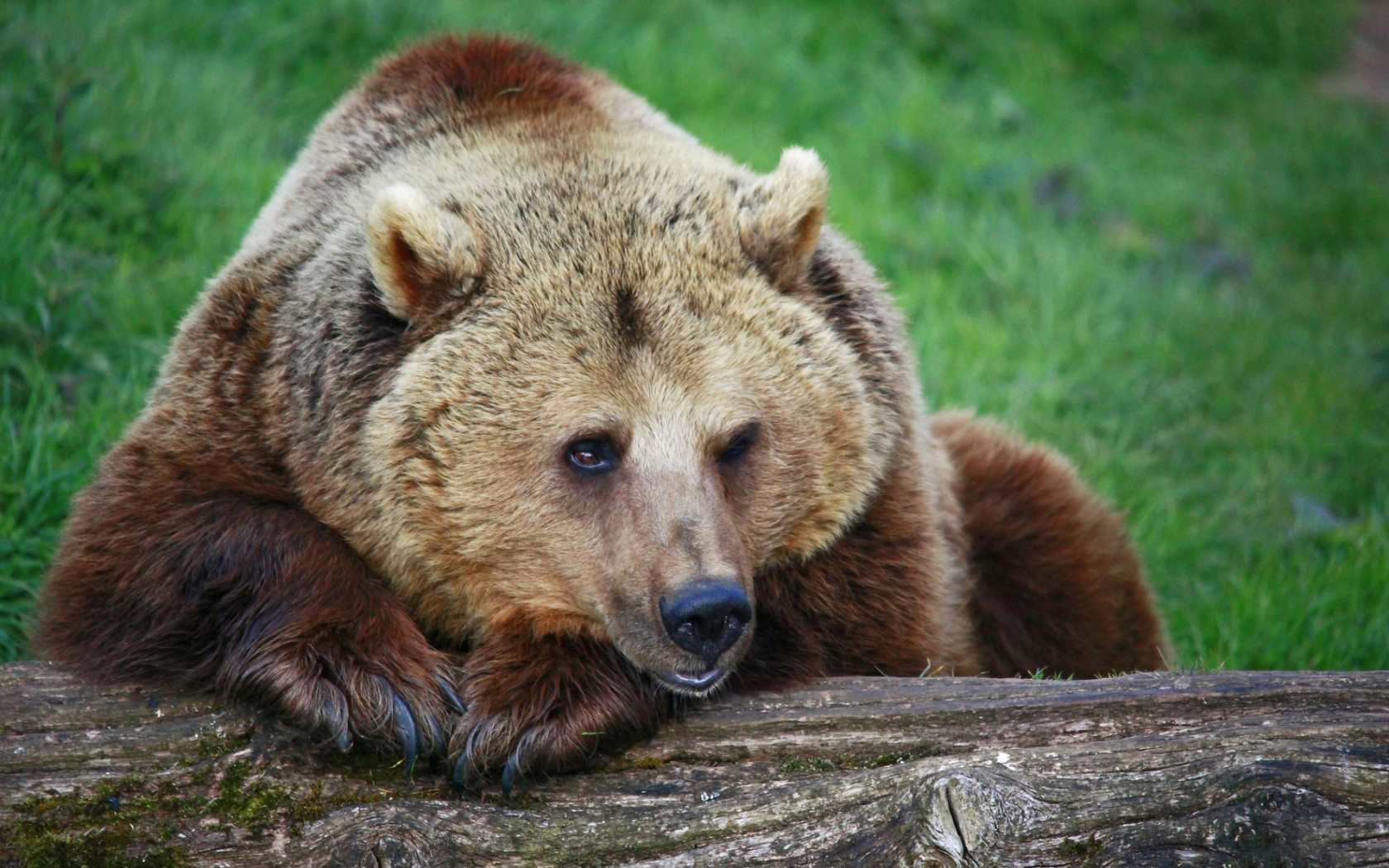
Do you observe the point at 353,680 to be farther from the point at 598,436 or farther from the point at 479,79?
the point at 479,79

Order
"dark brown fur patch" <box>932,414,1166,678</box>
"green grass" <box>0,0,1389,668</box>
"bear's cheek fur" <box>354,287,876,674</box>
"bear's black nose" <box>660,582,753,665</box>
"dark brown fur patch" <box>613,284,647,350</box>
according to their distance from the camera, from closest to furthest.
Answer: "bear's black nose" <box>660,582,753,665</box> → "bear's cheek fur" <box>354,287,876,674</box> → "dark brown fur patch" <box>613,284,647,350</box> → "dark brown fur patch" <box>932,414,1166,678</box> → "green grass" <box>0,0,1389,668</box>

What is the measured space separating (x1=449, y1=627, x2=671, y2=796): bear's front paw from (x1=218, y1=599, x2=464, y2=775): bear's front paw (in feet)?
0.30

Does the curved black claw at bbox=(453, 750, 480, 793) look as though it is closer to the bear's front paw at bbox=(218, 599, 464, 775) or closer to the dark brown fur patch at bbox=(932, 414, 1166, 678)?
the bear's front paw at bbox=(218, 599, 464, 775)

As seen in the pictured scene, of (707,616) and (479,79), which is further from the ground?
(479,79)

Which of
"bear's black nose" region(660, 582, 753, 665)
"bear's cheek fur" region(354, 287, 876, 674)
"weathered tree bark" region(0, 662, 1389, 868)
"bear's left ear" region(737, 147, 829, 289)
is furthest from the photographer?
"bear's left ear" region(737, 147, 829, 289)

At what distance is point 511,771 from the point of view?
→ 346 cm

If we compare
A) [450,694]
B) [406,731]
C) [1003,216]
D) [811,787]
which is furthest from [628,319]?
[1003,216]

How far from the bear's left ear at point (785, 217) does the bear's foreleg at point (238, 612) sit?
1.53 m

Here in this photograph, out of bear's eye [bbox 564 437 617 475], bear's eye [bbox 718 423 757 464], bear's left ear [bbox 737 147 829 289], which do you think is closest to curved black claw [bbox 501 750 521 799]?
bear's eye [bbox 564 437 617 475]

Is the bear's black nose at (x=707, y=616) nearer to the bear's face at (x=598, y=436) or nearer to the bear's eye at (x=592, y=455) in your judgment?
the bear's face at (x=598, y=436)

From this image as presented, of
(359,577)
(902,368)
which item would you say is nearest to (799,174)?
(902,368)

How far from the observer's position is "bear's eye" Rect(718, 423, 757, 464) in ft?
12.6

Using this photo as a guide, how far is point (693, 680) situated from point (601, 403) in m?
0.81

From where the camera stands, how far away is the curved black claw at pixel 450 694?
144 inches
